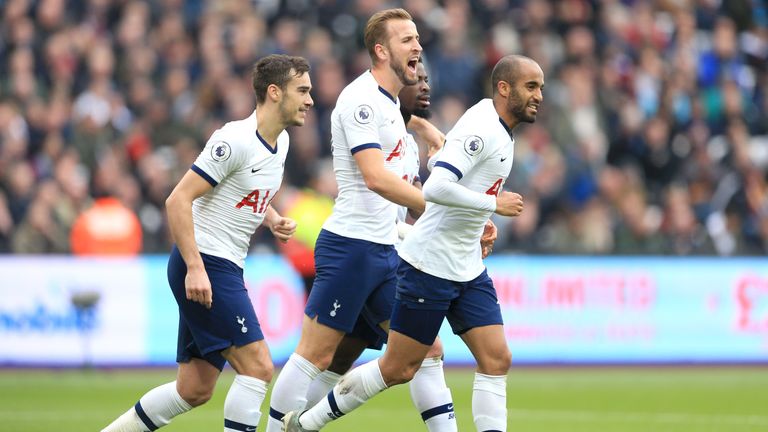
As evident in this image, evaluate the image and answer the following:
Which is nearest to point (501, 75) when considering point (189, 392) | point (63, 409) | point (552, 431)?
point (189, 392)

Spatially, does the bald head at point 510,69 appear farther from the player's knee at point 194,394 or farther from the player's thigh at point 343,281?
the player's knee at point 194,394

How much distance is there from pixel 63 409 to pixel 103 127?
580 centimetres

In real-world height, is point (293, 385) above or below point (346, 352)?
below

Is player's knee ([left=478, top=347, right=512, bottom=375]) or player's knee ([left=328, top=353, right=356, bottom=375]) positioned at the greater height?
player's knee ([left=478, top=347, right=512, bottom=375])

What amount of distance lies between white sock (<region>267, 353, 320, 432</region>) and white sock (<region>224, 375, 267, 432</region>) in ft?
1.24

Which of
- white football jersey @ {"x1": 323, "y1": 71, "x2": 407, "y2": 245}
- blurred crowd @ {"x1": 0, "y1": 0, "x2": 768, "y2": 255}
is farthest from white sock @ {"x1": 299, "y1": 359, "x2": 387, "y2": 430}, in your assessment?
blurred crowd @ {"x1": 0, "y1": 0, "x2": 768, "y2": 255}

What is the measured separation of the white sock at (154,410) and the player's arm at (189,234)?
0.73 meters

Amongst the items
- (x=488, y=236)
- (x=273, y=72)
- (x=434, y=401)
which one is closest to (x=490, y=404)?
(x=434, y=401)

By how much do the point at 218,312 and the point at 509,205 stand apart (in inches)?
70.3

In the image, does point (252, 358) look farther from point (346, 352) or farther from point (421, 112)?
point (421, 112)

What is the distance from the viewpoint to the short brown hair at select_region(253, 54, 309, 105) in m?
8.13

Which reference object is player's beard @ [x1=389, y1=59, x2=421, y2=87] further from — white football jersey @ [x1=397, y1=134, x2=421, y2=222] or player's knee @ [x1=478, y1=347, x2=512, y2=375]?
player's knee @ [x1=478, y1=347, x2=512, y2=375]

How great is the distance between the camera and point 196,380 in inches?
321

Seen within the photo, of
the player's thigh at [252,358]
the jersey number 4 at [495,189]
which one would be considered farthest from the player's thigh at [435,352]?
the player's thigh at [252,358]
